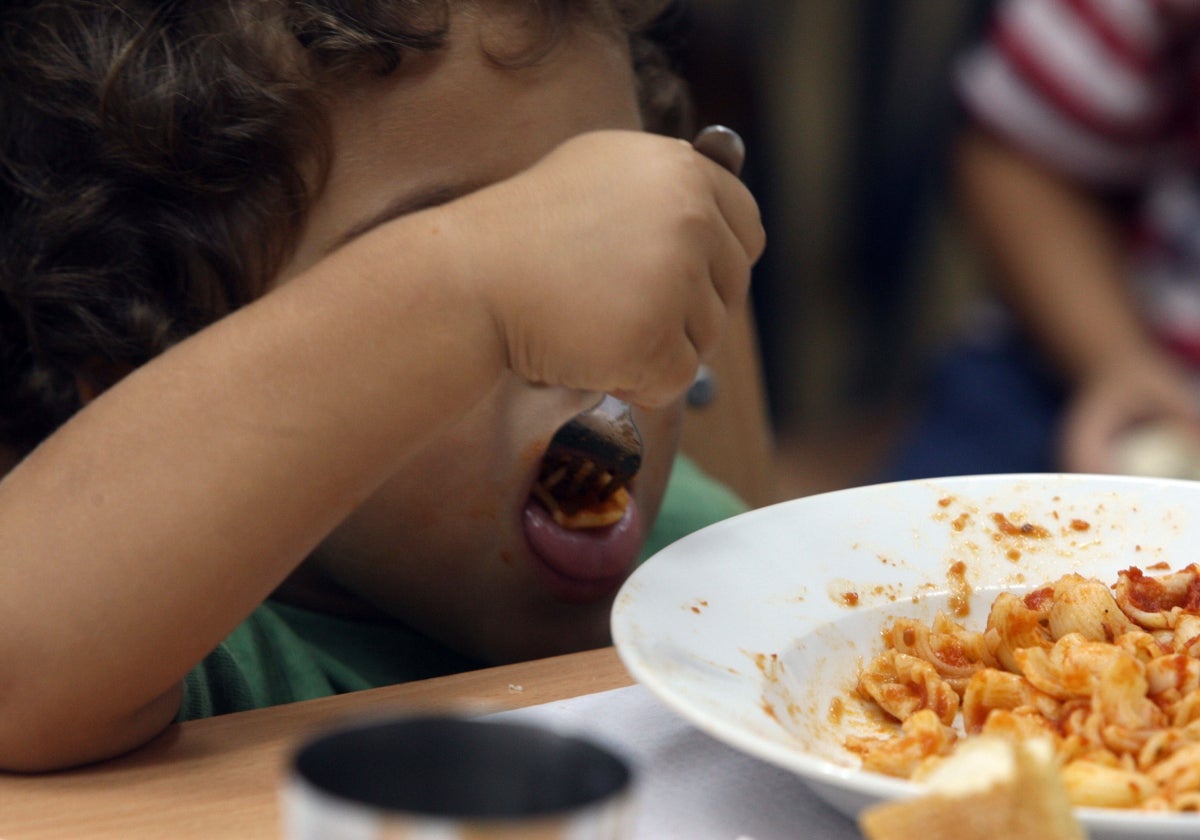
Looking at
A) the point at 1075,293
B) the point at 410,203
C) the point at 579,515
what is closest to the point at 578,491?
the point at 579,515

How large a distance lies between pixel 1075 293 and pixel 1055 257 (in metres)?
0.06

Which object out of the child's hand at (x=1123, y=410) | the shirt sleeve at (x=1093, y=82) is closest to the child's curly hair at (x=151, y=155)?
the child's hand at (x=1123, y=410)

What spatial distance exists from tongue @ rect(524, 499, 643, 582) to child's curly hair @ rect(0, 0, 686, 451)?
0.72ft

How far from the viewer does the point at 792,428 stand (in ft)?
10.6

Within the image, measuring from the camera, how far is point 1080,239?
167cm

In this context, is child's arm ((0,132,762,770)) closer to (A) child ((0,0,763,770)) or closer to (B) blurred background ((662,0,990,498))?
(A) child ((0,0,763,770))

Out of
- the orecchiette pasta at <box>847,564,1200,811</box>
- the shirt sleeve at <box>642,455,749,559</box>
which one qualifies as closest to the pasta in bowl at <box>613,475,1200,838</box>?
the orecchiette pasta at <box>847,564,1200,811</box>

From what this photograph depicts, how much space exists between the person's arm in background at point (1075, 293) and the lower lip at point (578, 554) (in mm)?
855

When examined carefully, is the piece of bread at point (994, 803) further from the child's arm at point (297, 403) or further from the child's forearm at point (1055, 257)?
the child's forearm at point (1055, 257)

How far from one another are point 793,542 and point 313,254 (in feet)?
1.05

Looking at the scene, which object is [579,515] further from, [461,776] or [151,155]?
[461,776]

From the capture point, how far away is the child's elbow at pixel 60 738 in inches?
22.0

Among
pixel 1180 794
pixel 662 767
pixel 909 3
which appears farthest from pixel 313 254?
pixel 909 3

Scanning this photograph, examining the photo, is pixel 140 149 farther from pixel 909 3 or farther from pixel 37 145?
pixel 909 3
